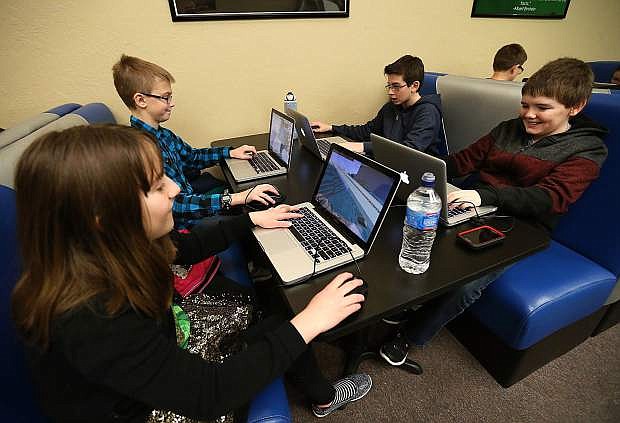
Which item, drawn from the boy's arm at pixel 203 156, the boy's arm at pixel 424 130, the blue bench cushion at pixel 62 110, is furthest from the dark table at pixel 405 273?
the blue bench cushion at pixel 62 110

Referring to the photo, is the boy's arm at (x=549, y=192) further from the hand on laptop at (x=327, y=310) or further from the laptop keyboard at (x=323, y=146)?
the laptop keyboard at (x=323, y=146)

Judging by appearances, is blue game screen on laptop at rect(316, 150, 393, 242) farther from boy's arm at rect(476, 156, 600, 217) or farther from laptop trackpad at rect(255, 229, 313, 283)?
A: boy's arm at rect(476, 156, 600, 217)

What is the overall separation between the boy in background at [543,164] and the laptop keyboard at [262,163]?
0.84 meters

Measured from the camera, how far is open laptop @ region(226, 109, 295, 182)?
4.68 feet

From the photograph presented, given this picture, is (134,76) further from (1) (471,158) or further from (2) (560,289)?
(2) (560,289)

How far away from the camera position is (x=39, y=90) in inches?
64.6

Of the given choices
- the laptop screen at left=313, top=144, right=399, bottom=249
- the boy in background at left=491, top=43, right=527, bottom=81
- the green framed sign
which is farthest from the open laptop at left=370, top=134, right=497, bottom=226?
the green framed sign

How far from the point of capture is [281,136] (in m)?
1.57

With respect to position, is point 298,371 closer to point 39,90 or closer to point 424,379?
point 424,379

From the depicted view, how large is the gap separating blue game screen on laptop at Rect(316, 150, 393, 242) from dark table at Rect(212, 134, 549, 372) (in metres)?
0.10

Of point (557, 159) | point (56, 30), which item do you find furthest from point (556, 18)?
point (56, 30)

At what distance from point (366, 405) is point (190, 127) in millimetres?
1880

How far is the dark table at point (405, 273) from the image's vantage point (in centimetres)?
69

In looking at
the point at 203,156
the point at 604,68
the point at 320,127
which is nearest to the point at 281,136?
→ the point at 203,156
